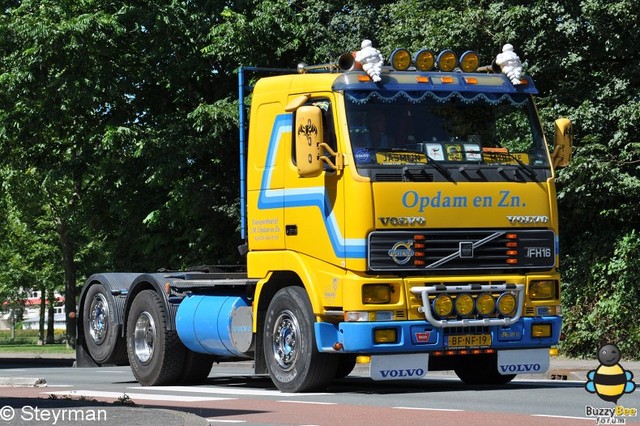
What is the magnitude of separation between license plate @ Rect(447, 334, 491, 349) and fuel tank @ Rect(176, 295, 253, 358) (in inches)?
98.8

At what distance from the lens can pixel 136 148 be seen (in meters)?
29.8

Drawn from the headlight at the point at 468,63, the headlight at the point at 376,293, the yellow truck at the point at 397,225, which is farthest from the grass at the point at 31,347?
the headlight at the point at 376,293

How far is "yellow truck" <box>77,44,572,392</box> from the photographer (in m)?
14.5

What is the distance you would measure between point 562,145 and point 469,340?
8.34 feet

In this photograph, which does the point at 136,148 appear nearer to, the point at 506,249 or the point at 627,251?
the point at 627,251

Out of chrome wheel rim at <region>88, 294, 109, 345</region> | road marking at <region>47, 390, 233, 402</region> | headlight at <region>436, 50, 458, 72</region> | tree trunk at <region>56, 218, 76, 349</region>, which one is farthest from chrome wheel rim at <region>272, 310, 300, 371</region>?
tree trunk at <region>56, 218, 76, 349</region>

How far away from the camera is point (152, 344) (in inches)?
703

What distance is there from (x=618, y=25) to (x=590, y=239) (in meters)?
3.66

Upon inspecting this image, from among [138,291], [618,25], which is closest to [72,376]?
[138,291]

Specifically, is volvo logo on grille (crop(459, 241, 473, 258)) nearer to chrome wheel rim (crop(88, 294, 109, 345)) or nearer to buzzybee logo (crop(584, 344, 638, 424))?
buzzybee logo (crop(584, 344, 638, 424))

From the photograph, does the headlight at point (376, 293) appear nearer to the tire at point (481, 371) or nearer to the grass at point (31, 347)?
the tire at point (481, 371)

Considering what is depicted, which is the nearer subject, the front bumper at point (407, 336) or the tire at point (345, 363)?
the front bumper at point (407, 336)

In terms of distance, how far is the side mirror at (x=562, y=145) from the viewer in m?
15.6

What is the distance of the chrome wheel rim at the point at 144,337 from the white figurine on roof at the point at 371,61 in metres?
4.80
